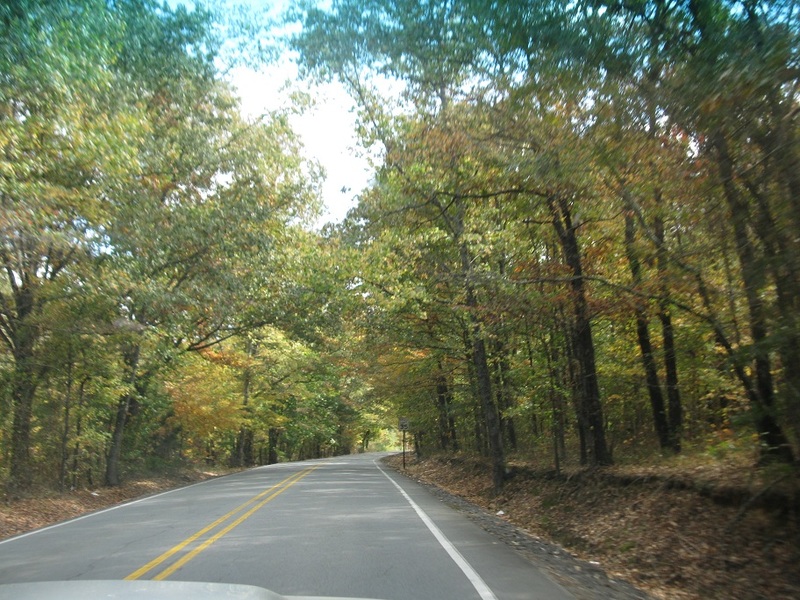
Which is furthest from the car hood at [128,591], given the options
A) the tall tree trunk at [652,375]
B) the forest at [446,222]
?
the tall tree trunk at [652,375]

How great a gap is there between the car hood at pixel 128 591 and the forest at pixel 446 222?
18.1 feet

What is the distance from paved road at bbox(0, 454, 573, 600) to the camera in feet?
21.4

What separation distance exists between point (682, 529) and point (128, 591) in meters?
7.51

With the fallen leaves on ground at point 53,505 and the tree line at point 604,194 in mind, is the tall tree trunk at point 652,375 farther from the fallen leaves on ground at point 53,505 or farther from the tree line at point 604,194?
the fallen leaves on ground at point 53,505

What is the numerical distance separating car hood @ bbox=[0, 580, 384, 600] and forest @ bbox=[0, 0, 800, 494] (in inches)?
218

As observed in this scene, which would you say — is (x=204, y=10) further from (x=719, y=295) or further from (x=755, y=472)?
(x=755, y=472)

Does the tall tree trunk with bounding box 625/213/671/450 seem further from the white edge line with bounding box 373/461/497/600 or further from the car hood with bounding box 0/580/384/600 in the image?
the car hood with bounding box 0/580/384/600

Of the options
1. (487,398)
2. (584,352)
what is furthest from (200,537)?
(487,398)

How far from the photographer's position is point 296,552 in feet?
26.7

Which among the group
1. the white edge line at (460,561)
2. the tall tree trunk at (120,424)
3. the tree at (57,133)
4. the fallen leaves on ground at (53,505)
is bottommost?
the white edge line at (460,561)

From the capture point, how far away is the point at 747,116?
→ 20.6 ft

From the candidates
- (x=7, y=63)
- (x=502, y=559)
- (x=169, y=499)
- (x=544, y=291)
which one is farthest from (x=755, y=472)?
(x=169, y=499)

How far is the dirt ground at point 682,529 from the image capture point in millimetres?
6668

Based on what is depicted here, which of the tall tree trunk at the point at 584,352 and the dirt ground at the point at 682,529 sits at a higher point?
the tall tree trunk at the point at 584,352
